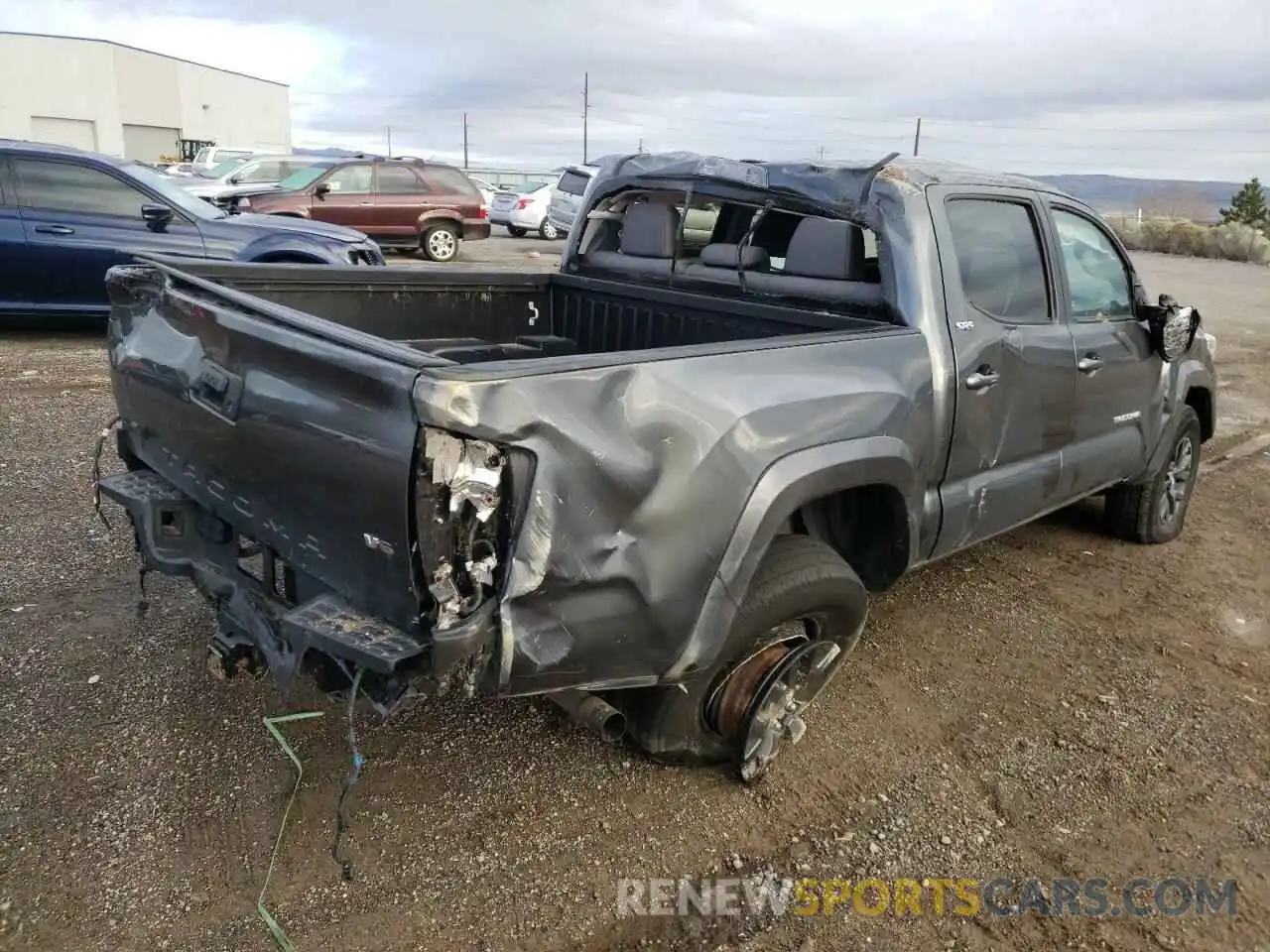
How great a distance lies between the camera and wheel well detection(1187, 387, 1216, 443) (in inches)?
199

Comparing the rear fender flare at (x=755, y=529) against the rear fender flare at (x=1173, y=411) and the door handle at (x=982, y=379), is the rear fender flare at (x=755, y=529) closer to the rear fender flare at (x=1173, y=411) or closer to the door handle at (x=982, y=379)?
the door handle at (x=982, y=379)

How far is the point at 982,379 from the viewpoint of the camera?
3.38m

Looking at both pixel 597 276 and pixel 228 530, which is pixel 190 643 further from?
pixel 597 276

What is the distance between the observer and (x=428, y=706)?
11.1 feet

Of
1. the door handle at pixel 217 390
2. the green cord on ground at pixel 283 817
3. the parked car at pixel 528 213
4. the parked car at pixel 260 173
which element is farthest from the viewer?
the parked car at pixel 528 213

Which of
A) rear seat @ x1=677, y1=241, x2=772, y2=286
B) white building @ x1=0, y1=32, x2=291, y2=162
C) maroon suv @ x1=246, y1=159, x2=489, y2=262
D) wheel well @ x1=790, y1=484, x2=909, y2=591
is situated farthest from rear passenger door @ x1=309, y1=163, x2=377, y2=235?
white building @ x1=0, y1=32, x2=291, y2=162

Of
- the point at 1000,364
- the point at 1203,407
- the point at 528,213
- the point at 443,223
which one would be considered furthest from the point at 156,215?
the point at 528,213

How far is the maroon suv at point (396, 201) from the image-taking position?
600 inches

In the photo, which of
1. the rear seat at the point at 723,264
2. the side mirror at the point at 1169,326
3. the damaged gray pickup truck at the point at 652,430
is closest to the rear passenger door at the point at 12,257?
the damaged gray pickup truck at the point at 652,430

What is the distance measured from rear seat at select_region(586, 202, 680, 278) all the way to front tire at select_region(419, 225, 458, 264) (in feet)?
41.2

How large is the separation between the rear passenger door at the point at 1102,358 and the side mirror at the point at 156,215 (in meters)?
7.47

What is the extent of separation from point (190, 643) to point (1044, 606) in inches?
144

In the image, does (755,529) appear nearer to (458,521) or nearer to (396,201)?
(458,521)

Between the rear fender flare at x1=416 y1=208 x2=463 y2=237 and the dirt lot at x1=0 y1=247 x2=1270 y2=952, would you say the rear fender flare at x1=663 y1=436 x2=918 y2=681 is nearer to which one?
the dirt lot at x1=0 y1=247 x2=1270 y2=952
